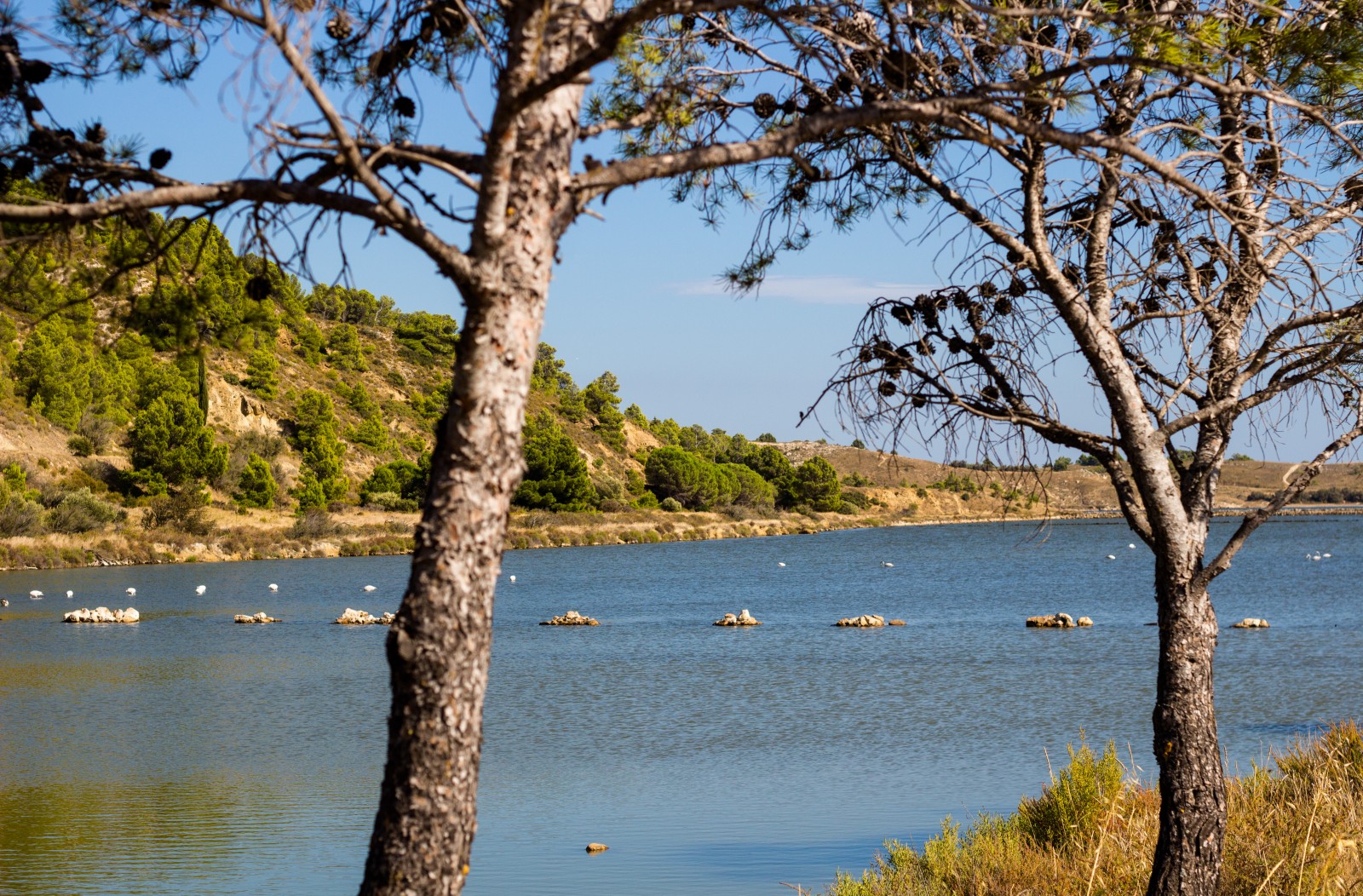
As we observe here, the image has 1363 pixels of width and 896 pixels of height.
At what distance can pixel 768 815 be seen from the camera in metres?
9.53

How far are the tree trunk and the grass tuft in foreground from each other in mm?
265

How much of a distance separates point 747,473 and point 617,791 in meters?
71.4

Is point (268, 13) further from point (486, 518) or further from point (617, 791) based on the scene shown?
point (617, 791)

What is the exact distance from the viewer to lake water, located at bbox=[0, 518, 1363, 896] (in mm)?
8516

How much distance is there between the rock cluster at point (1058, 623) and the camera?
24.0 meters

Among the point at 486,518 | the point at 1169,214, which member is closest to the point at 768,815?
the point at 1169,214

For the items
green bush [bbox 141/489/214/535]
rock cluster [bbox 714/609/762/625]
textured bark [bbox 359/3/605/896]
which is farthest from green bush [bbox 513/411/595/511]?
textured bark [bbox 359/3/605/896]

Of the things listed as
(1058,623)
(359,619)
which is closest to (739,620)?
Answer: (1058,623)

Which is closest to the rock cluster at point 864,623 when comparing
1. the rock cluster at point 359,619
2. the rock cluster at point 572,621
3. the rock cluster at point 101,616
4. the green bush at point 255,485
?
the rock cluster at point 572,621

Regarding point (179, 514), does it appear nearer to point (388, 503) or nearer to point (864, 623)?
point (388, 503)

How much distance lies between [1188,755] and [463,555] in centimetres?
305

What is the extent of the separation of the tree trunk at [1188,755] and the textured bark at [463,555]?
2.83 m

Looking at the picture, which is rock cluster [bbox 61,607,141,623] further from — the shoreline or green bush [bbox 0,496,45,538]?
green bush [bbox 0,496,45,538]

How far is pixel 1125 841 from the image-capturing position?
5816mm
